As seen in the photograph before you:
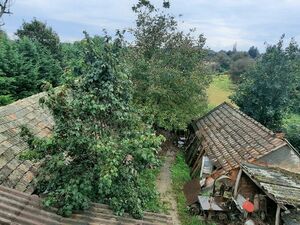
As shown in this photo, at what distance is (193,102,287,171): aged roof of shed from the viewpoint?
15.4m

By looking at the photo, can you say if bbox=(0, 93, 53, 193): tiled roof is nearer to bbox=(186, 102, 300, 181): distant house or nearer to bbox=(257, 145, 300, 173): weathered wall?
bbox=(186, 102, 300, 181): distant house

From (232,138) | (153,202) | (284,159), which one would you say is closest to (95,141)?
(153,202)

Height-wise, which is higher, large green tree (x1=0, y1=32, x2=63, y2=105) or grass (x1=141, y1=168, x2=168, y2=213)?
large green tree (x1=0, y1=32, x2=63, y2=105)

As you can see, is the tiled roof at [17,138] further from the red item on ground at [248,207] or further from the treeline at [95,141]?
the red item on ground at [248,207]

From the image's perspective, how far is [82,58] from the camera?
298 inches

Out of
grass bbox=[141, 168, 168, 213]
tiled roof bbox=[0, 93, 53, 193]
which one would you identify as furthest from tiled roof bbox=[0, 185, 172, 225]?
grass bbox=[141, 168, 168, 213]

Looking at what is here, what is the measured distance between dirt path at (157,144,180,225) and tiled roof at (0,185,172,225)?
8.72 metres

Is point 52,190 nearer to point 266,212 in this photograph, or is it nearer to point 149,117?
point 149,117

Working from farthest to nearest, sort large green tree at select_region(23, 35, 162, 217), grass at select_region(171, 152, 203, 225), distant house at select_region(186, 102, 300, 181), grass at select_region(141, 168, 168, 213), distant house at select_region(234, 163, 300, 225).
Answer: distant house at select_region(186, 102, 300, 181) → grass at select_region(171, 152, 203, 225) → distant house at select_region(234, 163, 300, 225) → grass at select_region(141, 168, 168, 213) → large green tree at select_region(23, 35, 162, 217)

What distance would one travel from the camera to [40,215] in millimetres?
5773

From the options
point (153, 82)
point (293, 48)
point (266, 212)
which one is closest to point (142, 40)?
point (153, 82)

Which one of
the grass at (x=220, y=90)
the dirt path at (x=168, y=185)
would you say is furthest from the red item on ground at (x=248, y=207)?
the grass at (x=220, y=90)

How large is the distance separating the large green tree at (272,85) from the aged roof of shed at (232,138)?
3999 mm

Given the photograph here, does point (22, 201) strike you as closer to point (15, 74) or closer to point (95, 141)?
point (95, 141)
